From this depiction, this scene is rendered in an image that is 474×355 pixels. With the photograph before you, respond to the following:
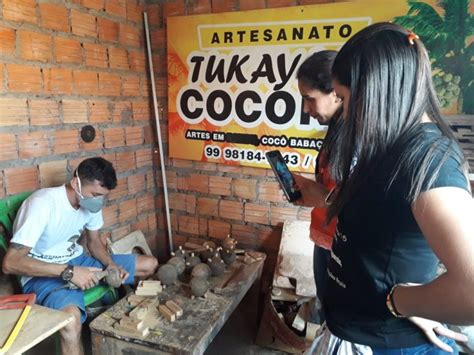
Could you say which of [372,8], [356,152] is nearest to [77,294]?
[356,152]

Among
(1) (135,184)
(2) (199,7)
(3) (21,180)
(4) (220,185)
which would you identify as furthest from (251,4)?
(3) (21,180)

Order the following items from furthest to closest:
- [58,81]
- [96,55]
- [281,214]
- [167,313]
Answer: [281,214], [96,55], [58,81], [167,313]

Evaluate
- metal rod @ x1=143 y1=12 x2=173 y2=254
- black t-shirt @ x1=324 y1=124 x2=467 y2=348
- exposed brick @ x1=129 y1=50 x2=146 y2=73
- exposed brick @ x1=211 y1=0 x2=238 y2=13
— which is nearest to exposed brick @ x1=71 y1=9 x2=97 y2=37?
A: exposed brick @ x1=129 y1=50 x2=146 y2=73

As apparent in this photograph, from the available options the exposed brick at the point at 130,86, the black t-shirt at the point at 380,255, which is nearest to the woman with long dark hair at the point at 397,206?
the black t-shirt at the point at 380,255

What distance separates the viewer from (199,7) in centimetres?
230

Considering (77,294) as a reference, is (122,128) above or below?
above

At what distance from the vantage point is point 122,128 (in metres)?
2.36

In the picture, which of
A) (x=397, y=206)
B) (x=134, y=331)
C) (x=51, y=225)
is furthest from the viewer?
(x=51, y=225)

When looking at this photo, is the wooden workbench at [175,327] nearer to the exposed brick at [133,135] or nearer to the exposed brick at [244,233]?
the exposed brick at [244,233]

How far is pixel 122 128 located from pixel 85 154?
352mm

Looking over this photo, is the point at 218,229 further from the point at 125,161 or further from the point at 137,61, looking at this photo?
the point at 137,61

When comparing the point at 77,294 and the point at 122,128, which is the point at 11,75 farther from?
the point at 77,294

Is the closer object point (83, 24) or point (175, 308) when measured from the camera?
point (175, 308)

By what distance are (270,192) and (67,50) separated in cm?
149
